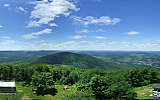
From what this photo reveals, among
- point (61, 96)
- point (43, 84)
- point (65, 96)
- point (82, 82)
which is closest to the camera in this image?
point (65, 96)

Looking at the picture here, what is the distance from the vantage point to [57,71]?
5044 centimetres

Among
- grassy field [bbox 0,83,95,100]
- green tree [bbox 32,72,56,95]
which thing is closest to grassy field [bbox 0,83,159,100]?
grassy field [bbox 0,83,95,100]

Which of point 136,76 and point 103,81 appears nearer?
point 103,81

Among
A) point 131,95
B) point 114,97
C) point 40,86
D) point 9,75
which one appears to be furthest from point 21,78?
point 131,95

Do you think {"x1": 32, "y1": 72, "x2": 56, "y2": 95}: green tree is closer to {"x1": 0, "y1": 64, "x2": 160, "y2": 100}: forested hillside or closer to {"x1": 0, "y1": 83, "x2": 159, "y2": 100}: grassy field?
{"x1": 0, "y1": 64, "x2": 160, "y2": 100}: forested hillside

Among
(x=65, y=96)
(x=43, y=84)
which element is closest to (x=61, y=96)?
(x=65, y=96)

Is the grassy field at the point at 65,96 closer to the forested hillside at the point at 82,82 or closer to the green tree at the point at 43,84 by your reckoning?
the forested hillside at the point at 82,82

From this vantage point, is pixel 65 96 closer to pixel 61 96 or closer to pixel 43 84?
pixel 61 96

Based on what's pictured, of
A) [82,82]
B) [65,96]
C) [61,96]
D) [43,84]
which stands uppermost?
[65,96]

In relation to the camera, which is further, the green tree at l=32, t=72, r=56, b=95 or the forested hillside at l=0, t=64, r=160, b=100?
the green tree at l=32, t=72, r=56, b=95

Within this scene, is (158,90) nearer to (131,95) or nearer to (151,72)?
(131,95)

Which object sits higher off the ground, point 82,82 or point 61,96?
point 82,82

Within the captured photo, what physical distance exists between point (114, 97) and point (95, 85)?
4.65 metres

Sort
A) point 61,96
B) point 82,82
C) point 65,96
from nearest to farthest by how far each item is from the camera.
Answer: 1. point 65,96
2. point 61,96
3. point 82,82
